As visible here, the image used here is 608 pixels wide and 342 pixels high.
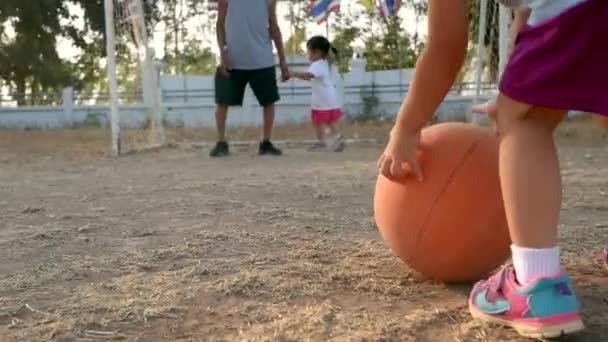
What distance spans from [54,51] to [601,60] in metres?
22.9

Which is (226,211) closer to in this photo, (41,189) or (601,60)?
(41,189)

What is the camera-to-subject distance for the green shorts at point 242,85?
691cm

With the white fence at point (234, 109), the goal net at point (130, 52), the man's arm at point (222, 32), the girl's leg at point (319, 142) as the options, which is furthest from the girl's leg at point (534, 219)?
the white fence at point (234, 109)

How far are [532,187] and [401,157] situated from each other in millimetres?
379

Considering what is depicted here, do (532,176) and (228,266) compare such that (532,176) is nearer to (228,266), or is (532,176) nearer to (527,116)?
(527,116)

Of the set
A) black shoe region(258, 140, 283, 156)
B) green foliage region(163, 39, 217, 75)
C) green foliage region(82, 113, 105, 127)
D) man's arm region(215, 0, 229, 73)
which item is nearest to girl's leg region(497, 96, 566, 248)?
man's arm region(215, 0, 229, 73)

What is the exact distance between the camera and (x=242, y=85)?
23.0 ft

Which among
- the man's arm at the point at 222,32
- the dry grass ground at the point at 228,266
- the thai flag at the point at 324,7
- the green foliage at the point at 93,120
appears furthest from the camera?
the green foliage at the point at 93,120

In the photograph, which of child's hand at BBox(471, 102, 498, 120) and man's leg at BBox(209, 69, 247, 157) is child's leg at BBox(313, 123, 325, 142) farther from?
child's hand at BBox(471, 102, 498, 120)

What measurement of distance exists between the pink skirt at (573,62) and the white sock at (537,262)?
1.11 feet

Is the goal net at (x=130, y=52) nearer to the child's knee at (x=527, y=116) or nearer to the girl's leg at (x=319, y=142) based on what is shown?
the girl's leg at (x=319, y=142)

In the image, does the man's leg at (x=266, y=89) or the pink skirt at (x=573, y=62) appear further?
the man's leg at (x=266, y=89)

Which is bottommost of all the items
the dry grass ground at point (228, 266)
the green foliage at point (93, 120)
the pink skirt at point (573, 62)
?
the green foliage at point (93, 120)

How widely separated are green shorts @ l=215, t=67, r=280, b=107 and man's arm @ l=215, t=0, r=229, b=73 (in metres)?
0.11
